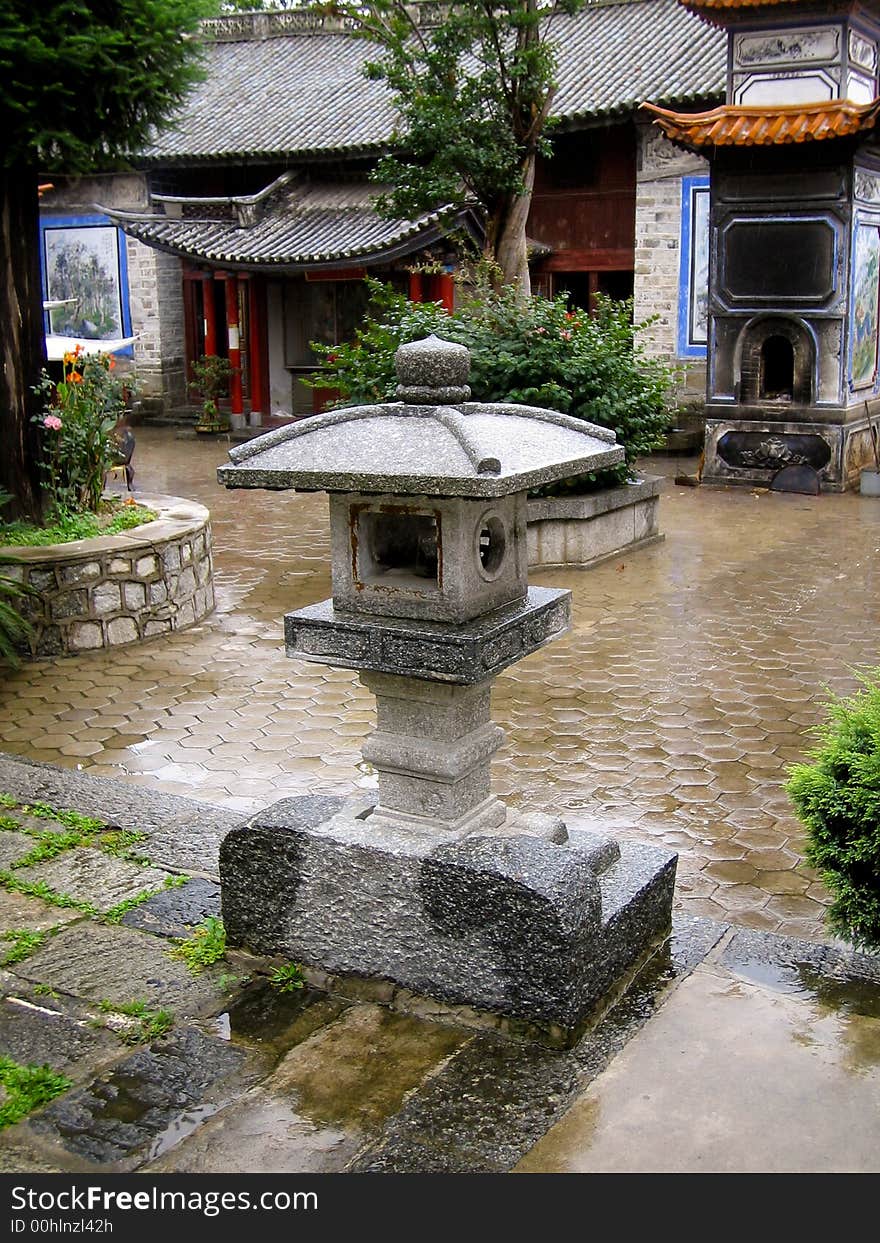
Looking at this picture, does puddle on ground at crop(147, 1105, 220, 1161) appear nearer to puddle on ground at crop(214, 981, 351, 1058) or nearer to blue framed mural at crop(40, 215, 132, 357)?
puddle on ground at crop(214, 981, 351, 1058)

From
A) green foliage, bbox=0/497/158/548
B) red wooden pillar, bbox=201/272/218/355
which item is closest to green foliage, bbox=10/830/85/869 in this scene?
green foliage, bbox=0/497/158/548

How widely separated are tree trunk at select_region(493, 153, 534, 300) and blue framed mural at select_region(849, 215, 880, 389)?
144 inches

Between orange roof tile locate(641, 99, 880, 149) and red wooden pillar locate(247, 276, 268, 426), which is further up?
orange roof tile locate(641, 99, 880, 149)

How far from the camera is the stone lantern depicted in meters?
3.84

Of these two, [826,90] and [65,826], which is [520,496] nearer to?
Result: [65,826]

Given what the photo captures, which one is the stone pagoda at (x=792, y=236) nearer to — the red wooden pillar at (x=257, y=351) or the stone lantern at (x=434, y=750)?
the red wooden pillar at (x=257, y=351)

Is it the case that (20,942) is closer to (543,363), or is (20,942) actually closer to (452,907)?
(452,907)

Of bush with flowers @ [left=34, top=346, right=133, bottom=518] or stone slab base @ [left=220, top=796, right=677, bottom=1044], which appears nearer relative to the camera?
stone slab base @ [left=220, top=796, right=677, bottom=1044]

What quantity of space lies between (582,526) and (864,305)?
5.95 m

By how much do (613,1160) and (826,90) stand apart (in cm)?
1305

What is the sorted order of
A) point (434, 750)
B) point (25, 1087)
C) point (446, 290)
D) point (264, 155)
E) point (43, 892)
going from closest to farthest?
point (25, 1087)
point (434, 750)
point (43, 892)
point (446, 290)
point (264, 155)

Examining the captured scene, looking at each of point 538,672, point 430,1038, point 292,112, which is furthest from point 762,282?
point 430,1038

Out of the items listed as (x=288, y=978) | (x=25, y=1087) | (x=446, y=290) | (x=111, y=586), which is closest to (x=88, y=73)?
(x=111, y=586)

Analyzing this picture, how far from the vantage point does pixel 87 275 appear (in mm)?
23047
